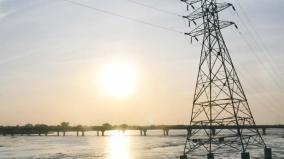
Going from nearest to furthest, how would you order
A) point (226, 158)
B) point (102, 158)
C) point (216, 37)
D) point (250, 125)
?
point (250, 125) < point (216, 37) < point (226, 158) < point (102, 158)

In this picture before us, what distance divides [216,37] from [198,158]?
22.1m

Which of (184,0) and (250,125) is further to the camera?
(184,0)

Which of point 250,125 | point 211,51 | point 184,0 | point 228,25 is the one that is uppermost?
point 184,0

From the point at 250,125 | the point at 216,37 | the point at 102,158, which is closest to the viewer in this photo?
the point at 250,125

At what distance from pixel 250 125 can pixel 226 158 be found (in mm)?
18087

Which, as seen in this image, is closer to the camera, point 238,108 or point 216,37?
point 238,108

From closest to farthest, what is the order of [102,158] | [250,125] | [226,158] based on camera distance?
[250,125]
[226,158]
[102,158]

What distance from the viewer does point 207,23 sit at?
37.0m

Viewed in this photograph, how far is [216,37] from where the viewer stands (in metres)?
36.4

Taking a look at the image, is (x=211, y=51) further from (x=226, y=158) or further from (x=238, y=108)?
(x=226, y=158)

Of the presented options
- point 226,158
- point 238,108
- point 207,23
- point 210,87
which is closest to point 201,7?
point 207,23

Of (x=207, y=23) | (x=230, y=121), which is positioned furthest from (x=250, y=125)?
(x=207, y=23)

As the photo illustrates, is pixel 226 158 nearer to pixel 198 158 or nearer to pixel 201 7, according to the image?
pixel 198 158

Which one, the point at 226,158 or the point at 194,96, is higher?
the point at 194,96
